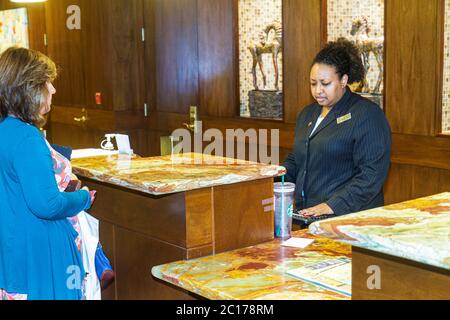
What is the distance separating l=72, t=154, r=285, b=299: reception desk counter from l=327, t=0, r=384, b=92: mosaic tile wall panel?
171 cm

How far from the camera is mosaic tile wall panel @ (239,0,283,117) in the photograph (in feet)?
16.2

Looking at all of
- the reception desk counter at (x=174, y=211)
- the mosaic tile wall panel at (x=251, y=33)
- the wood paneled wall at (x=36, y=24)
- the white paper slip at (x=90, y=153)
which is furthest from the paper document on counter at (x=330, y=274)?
the wood paneled wall at (x=36, y=24)

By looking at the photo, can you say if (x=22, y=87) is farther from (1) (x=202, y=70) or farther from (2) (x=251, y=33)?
(1) (x=202, y=70)

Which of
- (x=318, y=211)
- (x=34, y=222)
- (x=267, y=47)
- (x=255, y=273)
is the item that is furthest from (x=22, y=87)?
(x=267, y=47)

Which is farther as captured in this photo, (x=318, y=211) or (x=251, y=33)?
(x=251, y=33)

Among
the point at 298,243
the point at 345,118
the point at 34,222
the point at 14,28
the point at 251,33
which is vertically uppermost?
the point at 14,28

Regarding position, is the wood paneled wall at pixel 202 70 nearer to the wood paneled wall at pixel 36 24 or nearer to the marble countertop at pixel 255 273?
the wood paneled wall at pixel 36 24

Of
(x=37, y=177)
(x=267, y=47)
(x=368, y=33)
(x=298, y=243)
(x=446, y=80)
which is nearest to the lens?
(x=37, y=177)

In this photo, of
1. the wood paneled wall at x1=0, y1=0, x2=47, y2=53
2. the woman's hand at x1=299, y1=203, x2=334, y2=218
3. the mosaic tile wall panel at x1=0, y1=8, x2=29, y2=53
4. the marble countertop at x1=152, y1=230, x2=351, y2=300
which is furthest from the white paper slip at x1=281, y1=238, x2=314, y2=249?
the mosaic tile wall panel at x1=0, y1=8, x2=29, y2=53

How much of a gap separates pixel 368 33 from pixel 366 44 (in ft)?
0.23

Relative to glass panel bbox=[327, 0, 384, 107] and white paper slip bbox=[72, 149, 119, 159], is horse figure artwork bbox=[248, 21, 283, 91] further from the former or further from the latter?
white paper slip bbox=[72, 149, 119, 159]

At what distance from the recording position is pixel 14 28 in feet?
26.5

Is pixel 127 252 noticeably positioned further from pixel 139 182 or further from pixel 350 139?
pixel 350 139
